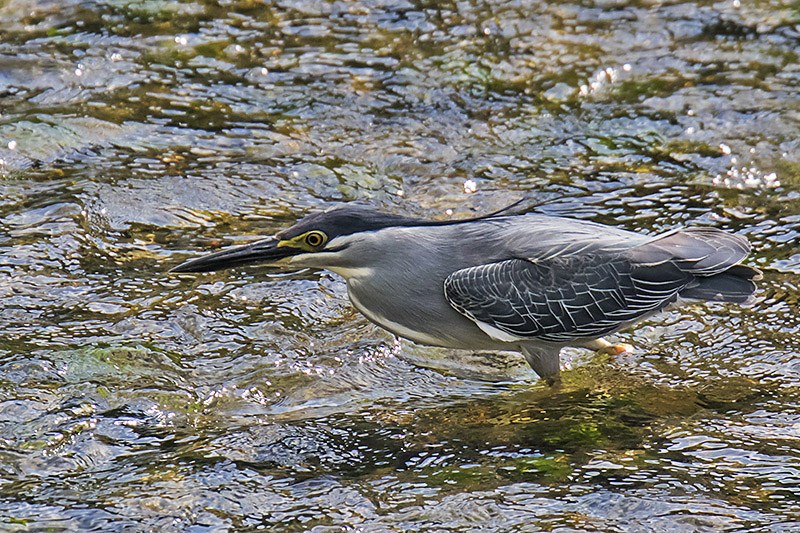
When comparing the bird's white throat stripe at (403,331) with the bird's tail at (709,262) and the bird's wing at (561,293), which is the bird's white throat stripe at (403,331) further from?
the bird's tail at (709,262)

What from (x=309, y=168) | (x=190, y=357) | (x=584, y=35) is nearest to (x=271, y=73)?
(x=309, y=168)

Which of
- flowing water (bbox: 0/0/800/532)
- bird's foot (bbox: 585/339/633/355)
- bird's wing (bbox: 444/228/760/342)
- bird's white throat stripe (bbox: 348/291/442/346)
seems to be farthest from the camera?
bird's foot (bbox: 585/339/633/355)

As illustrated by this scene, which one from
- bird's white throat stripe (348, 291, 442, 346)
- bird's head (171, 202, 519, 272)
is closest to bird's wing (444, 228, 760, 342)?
bird's white throat stripe (348, 291, 442, 346)

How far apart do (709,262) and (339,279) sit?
2.49 metres

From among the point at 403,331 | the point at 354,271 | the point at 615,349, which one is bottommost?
the point at 615,349

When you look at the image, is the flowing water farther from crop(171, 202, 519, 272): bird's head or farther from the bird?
crop(171, 202, 519, 272): bird's head

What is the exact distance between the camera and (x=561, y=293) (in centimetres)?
582

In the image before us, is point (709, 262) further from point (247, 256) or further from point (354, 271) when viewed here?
point (247, 256)

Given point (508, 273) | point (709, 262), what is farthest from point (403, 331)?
point (709, 262)

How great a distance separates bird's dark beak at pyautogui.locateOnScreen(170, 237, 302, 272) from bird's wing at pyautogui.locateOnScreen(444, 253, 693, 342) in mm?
1039

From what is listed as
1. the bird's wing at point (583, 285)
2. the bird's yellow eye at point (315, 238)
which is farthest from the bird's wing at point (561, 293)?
the bird's yellow eye at point (315, 238)

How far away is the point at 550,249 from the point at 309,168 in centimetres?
259

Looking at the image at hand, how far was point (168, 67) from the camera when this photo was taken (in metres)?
8.83

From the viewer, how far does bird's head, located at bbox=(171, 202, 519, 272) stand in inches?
224
